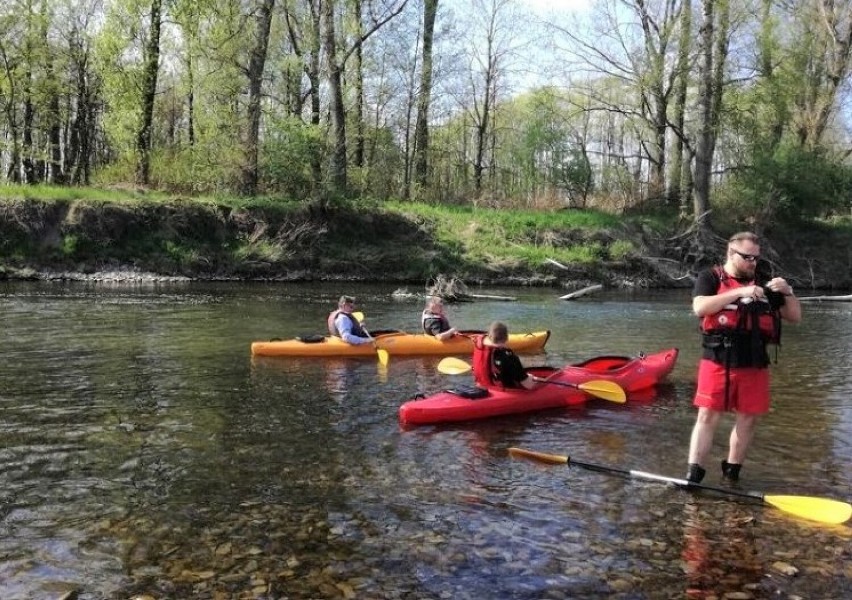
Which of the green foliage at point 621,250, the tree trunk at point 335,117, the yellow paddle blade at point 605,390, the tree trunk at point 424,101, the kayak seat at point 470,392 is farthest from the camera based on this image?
the tree trunk at point 424,101

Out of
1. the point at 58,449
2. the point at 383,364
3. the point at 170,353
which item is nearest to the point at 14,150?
the point at 170,353

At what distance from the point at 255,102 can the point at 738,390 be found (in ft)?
74.2

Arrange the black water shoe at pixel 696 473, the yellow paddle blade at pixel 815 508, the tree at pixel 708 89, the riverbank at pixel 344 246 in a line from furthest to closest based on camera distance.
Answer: the tree at pixel 708 89 → the riverbank at pixel 344 246 → the black water shoe at pixel 696 473 → the yellow paddle blade at pixel 815 508

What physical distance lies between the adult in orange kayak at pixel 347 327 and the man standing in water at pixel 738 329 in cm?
622

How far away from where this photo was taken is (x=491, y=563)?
398 centimetres

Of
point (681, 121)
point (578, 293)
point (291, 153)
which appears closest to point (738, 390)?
point (578, 293)

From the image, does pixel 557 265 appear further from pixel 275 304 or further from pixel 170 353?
pixel 170 353

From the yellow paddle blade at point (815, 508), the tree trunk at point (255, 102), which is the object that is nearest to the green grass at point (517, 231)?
the tree trunk at point (255, 102)

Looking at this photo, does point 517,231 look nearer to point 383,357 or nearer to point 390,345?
point 390,345

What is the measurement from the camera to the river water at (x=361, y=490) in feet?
12.5

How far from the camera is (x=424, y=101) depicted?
97.9 ft

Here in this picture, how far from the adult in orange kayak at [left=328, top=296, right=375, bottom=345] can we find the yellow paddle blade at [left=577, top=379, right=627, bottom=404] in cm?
382

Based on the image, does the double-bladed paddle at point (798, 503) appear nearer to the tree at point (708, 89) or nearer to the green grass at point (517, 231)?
the green grass at point (517, 231)

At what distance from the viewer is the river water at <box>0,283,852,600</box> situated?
3799mm
